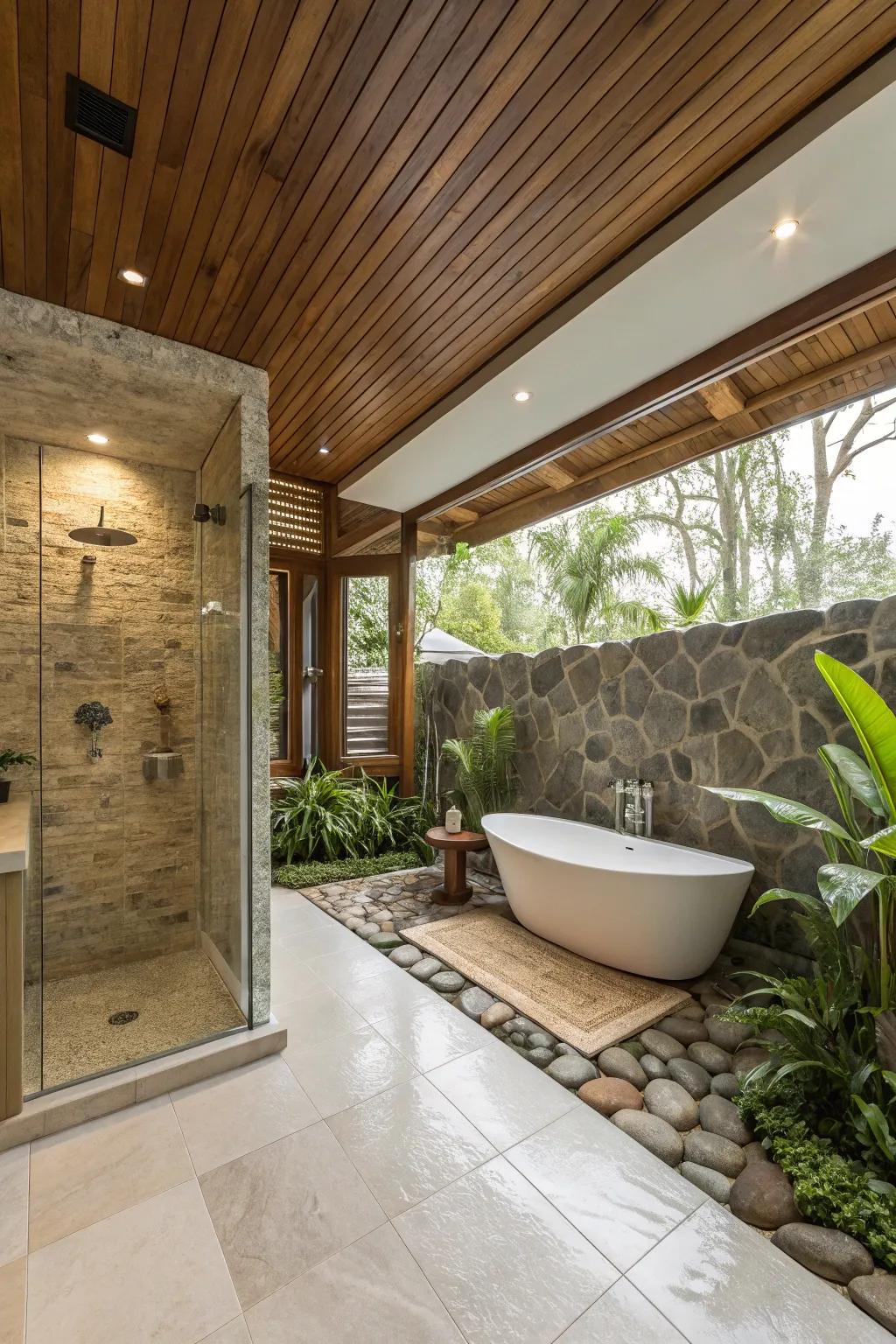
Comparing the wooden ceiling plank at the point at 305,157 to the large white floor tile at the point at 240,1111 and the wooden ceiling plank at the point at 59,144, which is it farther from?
the large white floor tile at the point at 240,1111

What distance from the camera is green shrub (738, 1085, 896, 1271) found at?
58.8 inches

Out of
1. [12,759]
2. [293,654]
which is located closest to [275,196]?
[12,759]

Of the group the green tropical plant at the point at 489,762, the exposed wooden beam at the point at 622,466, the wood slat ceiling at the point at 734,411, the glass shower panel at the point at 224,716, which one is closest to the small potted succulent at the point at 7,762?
the glass shower panel at the point at 224,716

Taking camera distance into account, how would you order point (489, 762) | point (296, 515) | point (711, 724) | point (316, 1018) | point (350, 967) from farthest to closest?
point (296, 515) → point (489, 762) → point (711, 724) → point (350, 967) → point (316, 1018)

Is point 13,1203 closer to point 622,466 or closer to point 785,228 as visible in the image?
point 785,228

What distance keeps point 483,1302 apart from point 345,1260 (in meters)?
0.34

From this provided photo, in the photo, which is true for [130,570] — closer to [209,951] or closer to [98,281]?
[98,281]

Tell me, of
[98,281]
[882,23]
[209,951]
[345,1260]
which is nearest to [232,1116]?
[345,1260]

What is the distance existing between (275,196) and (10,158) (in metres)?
0.71

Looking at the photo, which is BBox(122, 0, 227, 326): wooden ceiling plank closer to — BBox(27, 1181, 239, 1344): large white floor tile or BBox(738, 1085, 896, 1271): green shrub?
BBox(27, 1181, 239, 1344): large white floor tile

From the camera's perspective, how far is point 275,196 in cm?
189

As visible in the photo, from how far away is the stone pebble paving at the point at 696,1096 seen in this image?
1466mm

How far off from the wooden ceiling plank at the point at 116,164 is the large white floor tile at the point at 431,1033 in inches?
119

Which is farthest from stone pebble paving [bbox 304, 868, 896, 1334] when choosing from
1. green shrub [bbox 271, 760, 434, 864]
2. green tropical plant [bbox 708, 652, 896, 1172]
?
green shrub [bbox 271, 760, 434, 864]
